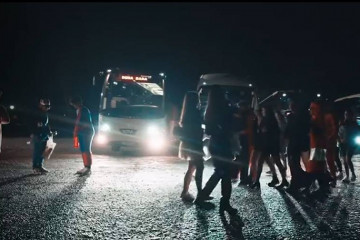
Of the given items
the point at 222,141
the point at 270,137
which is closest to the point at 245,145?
the point at 270,137

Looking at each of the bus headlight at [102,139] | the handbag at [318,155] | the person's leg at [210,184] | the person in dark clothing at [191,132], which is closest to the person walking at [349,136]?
the handbag at [318,155]

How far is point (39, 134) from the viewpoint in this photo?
988cm

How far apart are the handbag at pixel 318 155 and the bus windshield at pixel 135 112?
8.19m

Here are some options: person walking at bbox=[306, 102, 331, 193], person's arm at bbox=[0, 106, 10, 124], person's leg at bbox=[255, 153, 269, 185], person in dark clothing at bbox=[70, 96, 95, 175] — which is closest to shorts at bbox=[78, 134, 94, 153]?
person in dark clothing at bbox=[70, 96, 95, 175]

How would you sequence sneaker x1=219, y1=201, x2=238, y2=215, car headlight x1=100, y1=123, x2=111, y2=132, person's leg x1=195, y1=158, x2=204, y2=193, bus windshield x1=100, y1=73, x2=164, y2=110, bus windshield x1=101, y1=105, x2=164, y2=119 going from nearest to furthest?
sneaker x1=219, y1=201, x2=238, y2=215 < person's leg x1=195, y1=158, x2=204, y2=193 < car headlight x1=100, y1=123, x2=111, y2=132 < bus windshield x1=101, y1=105, x2=164, y2=119 < bus windshield x1=100, y1=73, x2=164, y2=110

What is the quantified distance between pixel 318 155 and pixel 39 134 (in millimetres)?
6060

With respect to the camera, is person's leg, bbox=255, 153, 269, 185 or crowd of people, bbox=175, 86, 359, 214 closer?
crowd of people, bbox=175, 86, 359, 214

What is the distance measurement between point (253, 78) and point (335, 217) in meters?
14.1

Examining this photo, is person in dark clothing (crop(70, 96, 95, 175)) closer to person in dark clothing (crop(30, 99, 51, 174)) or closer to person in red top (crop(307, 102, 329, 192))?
person in dark clothing (crop(30, 99, 51, 174))

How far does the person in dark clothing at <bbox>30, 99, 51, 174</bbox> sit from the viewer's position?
9.86 metres

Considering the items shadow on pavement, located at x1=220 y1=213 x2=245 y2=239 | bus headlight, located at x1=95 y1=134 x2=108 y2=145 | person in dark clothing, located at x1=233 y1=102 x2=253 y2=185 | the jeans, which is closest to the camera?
shadow on pavement, located at x1=220 y1=213 x2=245 y2=239

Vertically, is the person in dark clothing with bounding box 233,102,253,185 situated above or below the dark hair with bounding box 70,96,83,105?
below

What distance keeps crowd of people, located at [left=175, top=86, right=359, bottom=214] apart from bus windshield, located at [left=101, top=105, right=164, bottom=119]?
631 centimetres

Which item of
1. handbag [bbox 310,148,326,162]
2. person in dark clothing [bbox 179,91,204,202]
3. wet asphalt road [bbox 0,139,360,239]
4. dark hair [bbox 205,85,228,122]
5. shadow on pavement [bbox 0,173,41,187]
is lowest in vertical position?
shadow on pavement [bbox 0,173,41,187]
